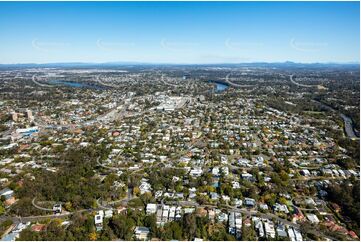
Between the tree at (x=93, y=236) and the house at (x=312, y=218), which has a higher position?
the tree at (x=93, y=236)

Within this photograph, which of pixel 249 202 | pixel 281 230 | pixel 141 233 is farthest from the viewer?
pixel 249 202

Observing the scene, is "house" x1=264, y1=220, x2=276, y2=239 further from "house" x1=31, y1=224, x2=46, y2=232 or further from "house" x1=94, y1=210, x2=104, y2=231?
"house" x1=31, y1=224, x2=46, y2=232

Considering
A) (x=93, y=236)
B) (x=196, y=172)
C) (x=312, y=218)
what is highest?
(x=196, y=172)

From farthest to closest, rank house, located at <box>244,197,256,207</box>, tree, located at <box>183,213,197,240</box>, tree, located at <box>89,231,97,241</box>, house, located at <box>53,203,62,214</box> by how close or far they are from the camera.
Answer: house, located at <box>244,197,256,207</box>
house, located at <box>53,203,62,214</box>
tree, located at <box>183,213,197,240</box>
tree, located at <box>89,231,97,241</box>

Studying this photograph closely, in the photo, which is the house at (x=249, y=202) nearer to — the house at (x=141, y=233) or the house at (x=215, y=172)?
the house at (x=215, y=172)

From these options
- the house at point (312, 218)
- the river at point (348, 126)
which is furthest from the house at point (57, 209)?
the river at point (348, 126)

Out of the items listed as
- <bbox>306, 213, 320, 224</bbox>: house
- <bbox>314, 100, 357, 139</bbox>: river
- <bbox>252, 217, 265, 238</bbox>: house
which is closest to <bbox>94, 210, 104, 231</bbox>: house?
<bbox>252, 217, 265, 238</bbox>: house

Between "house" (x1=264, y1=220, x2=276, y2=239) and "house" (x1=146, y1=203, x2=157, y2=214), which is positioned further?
"house" (x1=146, y1=203, x2=157, y2=214)

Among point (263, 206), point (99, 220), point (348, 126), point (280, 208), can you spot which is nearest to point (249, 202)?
point (263, 206)

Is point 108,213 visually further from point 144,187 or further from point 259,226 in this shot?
point 259,226

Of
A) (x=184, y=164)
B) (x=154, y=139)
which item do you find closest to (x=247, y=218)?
(x=184, y=164)
